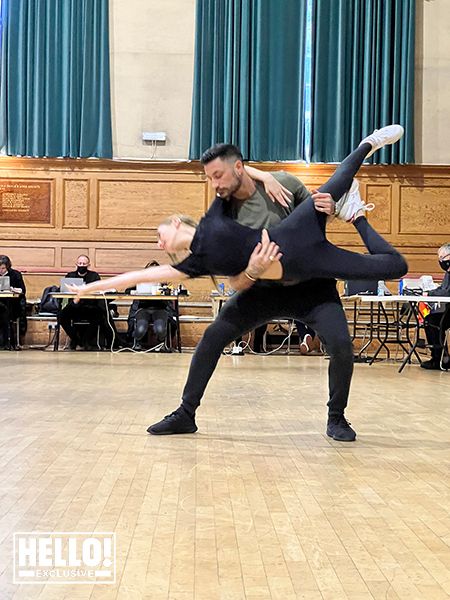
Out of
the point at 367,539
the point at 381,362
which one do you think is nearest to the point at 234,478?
the point at 367,539

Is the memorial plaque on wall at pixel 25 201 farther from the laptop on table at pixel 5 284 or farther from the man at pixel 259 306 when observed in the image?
the man at pixel 259 306

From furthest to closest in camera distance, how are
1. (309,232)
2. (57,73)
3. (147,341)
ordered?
(57,73), (147,341), (309,232)

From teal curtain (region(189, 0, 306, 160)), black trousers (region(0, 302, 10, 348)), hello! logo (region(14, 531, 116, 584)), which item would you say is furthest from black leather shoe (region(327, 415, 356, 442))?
teal curtain (region(189, 0, 306, 160))

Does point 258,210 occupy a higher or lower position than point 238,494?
higher

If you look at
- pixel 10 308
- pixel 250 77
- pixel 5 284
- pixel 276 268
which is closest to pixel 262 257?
pixel 276 268

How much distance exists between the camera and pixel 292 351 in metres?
10.8

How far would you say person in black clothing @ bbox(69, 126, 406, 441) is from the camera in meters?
3.36

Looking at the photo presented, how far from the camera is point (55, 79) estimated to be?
1206 centimetres

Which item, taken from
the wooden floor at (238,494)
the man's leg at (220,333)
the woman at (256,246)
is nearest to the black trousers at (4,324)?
the wooden floor at (238,494)

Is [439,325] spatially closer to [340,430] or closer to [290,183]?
[340,430]

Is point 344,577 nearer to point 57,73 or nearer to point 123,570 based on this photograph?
point 123,570

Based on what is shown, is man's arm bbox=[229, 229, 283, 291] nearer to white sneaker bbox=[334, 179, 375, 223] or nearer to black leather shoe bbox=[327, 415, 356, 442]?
white sneaker bbox=[334, 179, 375, 223]

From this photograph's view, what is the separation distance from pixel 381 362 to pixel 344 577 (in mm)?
7685

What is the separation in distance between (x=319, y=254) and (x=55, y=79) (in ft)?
31.0
